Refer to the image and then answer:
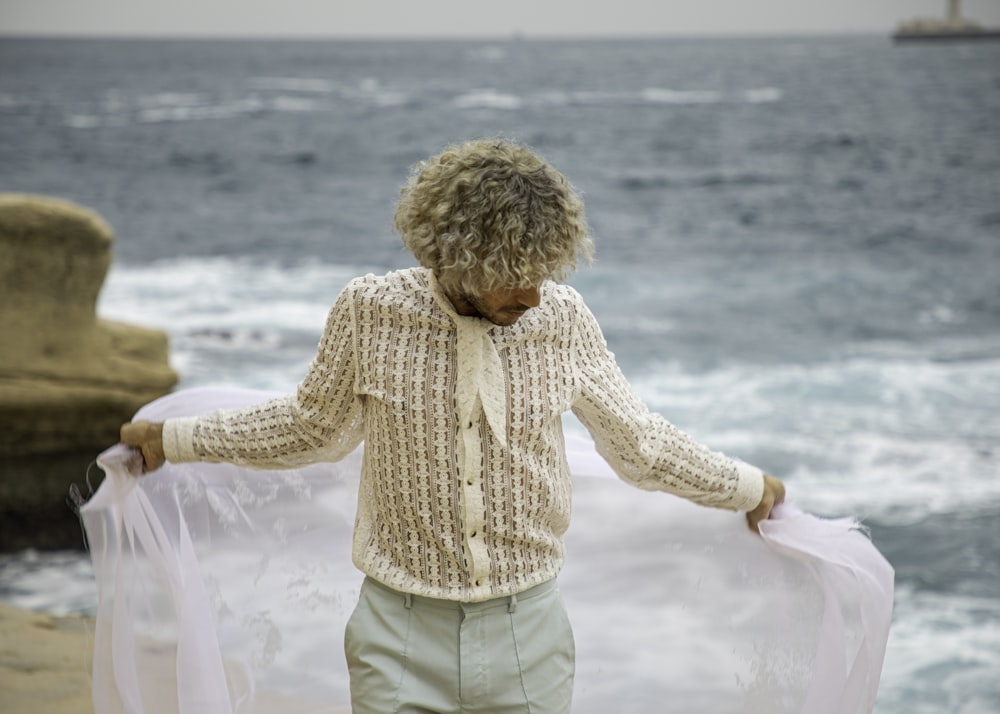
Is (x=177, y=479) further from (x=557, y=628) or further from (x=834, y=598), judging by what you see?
(x=834, y=598)

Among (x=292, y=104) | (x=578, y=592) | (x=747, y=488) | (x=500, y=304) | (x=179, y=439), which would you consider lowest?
(x=292, y=104)

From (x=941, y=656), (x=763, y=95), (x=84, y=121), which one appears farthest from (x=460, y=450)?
(x=763, y=95)

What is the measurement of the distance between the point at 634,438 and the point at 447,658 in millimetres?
503

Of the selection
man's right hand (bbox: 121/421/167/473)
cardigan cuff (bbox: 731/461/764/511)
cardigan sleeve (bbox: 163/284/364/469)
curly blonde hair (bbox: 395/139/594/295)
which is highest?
curly blonde hair (bbox: 395/139/594/295)

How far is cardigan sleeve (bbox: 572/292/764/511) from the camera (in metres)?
2.01

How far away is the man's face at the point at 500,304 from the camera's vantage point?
5.97ft

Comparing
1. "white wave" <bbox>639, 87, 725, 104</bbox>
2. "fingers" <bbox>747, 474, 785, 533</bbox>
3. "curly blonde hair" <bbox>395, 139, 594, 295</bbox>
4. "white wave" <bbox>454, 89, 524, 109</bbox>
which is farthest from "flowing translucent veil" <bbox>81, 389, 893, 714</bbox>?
"white wave" <bbox>639, 87, 725, 104</bbox>

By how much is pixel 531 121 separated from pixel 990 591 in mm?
33075

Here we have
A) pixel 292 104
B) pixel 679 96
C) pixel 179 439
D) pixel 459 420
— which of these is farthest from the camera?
pixel 679 96

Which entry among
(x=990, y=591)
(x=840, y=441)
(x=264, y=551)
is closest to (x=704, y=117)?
(x=840, y=441)

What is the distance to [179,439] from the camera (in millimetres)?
2207

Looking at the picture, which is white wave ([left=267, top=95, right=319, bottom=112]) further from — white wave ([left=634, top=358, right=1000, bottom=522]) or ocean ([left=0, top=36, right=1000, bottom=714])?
white wave ([left=634, top=358, right=1000, bottom=522])

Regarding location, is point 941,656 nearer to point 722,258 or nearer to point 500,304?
point 500,304

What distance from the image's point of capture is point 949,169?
26891 mm
